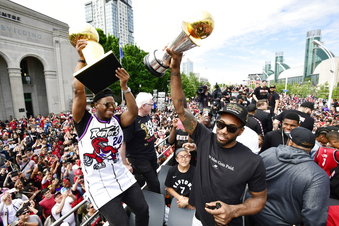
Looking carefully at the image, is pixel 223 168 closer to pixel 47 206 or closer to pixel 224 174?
pixel 224 174

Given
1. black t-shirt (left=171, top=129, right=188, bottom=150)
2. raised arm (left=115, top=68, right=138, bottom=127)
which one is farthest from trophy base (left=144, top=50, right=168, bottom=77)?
black t-shirt (left=171, top=129, right=188, bottom=150)

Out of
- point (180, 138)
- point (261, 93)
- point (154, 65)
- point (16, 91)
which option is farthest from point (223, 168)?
point (16, 91)

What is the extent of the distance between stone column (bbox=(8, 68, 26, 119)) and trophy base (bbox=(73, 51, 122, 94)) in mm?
28109

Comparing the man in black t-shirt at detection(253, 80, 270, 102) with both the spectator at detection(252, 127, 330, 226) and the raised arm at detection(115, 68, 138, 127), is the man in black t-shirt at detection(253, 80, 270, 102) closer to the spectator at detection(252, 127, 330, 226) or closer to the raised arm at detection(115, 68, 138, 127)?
the spectator at detection(252, 127, 330, 226)

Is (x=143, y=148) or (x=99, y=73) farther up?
(x=99, y=73)

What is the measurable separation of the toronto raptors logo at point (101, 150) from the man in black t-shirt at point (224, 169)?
0.94m

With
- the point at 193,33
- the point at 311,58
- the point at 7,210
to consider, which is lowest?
the point at 7,210

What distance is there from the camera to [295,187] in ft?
6.34

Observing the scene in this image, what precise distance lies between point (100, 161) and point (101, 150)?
133 millimetres

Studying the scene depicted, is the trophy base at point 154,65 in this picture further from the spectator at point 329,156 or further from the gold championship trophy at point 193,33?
the spectator at point 329,156

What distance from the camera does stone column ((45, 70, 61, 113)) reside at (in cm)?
2606

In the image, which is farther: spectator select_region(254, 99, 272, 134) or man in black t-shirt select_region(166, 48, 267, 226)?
spectator select_region(254, 99, 272, 134)

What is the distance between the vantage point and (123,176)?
7.64ft

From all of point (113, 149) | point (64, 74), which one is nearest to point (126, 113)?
point (113, 149)
